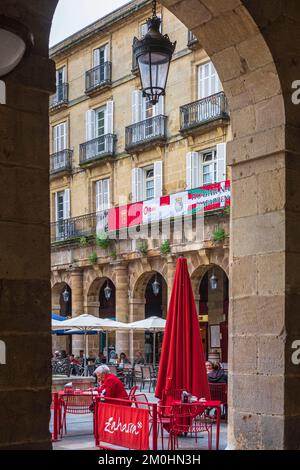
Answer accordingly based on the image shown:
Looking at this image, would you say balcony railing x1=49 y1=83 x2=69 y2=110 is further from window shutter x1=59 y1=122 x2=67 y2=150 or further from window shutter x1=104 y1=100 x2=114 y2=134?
window shutter x1=104 y1=100 x2=114 y2=134

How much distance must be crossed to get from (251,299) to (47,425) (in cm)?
192

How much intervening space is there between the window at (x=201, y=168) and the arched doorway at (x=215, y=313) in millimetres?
3068

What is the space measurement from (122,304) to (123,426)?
17.5 metres

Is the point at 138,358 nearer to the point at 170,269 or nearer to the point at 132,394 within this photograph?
the point at 170,269

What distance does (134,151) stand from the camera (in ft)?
78.9

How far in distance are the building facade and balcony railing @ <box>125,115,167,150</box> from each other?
4 centimetres

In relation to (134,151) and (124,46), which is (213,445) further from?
(124,46)

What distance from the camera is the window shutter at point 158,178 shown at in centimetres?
2292

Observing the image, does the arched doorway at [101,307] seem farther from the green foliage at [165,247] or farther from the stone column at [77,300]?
the green foliage at [165,247]

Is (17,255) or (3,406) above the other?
(17,255)

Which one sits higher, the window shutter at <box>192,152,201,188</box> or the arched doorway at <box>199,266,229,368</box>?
the window shutter at <box>192,152,201,188</box>

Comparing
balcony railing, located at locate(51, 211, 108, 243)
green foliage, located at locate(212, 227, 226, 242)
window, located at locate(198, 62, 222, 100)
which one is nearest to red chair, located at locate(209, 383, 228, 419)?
green foliage, located at locate(212, 227, 226, 242)

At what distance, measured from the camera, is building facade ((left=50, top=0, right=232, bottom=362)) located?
2131 centimetres
